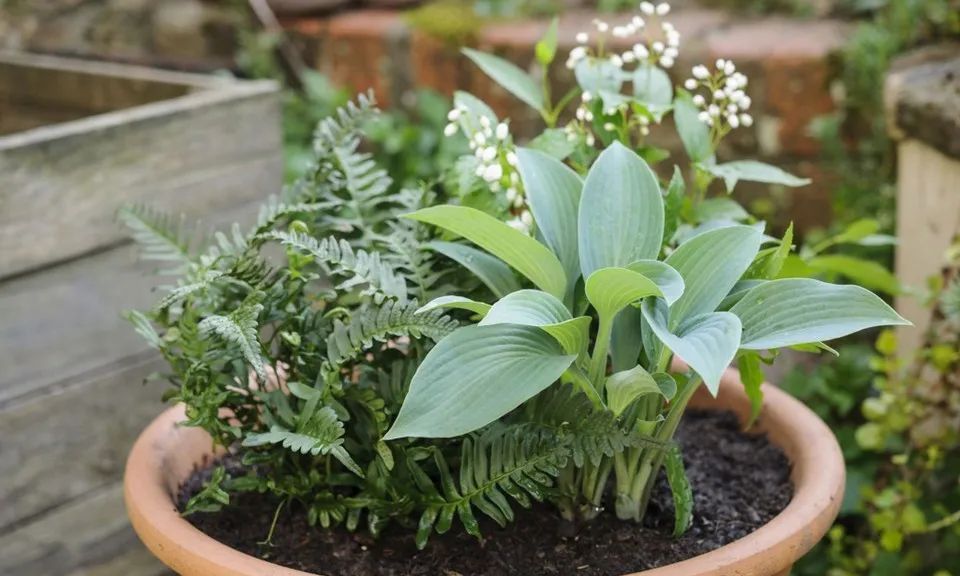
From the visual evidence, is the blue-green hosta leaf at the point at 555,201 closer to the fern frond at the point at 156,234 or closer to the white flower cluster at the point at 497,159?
the white flower cluster at the point at 497,159

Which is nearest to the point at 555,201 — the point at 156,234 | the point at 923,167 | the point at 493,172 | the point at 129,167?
the point at 493,172

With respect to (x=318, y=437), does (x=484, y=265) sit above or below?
above

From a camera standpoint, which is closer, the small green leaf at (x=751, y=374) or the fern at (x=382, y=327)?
the fern at (x=382, y=327)

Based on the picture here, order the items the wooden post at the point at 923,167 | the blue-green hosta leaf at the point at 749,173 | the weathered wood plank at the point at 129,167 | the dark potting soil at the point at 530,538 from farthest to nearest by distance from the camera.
Result: the wooden post at the point at 923,167 < the weathered wood plank at the point at 129,167 < the blue-green hosta leaf at the point at 749,173 < the dark potting soil at the point at 530,538

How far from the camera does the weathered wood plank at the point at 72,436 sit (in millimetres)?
1548

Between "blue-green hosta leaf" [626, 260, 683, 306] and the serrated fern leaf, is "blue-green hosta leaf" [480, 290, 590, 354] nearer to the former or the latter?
"blue-green hosta leaf" [626, 260, 683, 306]

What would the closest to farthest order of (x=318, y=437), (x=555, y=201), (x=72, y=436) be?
1. (x=318, y=437)
2. (x=555, y=201)
3. (x=72, y=436)

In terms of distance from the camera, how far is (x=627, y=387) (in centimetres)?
103

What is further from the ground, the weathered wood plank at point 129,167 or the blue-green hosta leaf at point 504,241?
the blue-green hosta leaf at point 504,241

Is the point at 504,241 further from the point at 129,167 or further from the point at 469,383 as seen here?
the point at 129,167

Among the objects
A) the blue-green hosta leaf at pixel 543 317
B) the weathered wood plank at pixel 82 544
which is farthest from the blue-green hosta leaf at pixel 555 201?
the weathered wood plank at pixel 82 544

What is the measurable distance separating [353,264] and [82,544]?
78 centimetres

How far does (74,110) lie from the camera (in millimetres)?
2012

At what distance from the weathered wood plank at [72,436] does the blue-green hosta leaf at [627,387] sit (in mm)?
860
